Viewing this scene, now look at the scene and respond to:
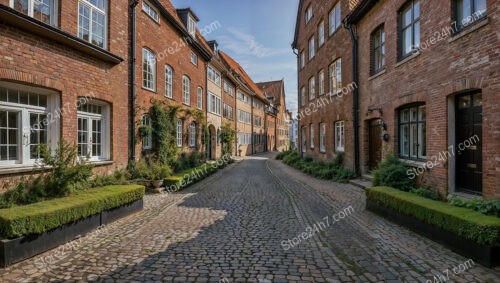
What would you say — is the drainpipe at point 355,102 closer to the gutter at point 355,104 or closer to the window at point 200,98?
the gutter at point 355,104

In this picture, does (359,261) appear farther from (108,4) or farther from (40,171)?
(108,4)

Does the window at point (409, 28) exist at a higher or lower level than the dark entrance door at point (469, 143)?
higher

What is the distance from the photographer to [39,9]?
7586 millimetres

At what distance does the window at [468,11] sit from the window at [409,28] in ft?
5.65

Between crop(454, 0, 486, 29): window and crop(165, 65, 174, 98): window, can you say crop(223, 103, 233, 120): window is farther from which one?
crop(454, 0, 486, 29): window

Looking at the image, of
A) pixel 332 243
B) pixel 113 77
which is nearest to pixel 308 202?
pixel 332 243

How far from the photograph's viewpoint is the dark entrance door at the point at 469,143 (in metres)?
6.76

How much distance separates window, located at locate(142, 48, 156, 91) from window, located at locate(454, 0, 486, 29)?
11161 mm

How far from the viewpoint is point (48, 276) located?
407cm

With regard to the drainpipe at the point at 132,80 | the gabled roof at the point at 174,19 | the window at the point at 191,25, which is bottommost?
the drainpipe at the point at 132,80

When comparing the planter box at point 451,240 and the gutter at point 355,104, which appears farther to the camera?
the gutter at point 355,104

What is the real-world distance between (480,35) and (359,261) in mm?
5562

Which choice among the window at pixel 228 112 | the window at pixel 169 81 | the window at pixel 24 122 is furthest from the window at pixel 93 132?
the window at pixel 228 112

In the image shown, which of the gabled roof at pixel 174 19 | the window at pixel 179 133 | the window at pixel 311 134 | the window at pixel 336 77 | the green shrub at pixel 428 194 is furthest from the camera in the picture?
the window at pixel 311 134
